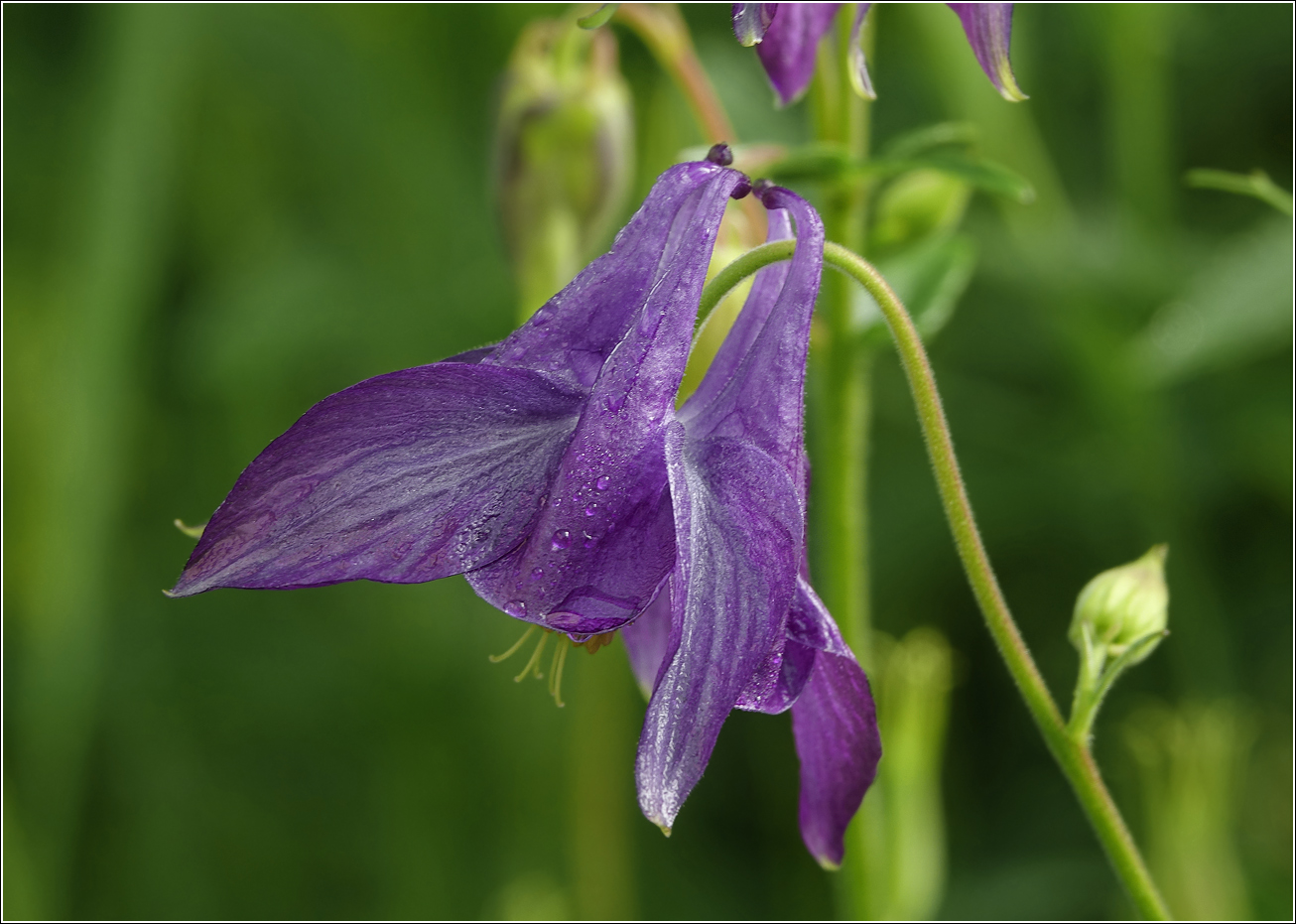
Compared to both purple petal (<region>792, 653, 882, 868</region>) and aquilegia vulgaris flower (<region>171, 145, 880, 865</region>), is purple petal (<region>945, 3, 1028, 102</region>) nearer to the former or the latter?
aquilegia vulgaris flower (<region>171, 145, 880, 865</region>)

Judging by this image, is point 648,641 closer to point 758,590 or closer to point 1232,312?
point 758,590

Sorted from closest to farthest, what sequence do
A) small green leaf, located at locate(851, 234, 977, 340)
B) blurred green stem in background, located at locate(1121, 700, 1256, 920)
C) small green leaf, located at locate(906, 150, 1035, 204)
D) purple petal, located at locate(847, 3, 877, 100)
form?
1. purple petal, located at locate(847, 3, 877, 100)
2. small green leaf, located at locate(906, 150, 1035, 204)
3. small green leaf, located at locate(851, 234, 977, 340)
4. blurred green stem in background, located at locate(1121, 700, 1256, 920)

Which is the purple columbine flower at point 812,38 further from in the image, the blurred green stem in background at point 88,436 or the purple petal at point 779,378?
the blurred green stem in background at point 88,436

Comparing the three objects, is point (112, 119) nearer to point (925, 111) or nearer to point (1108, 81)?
point (925, 111)

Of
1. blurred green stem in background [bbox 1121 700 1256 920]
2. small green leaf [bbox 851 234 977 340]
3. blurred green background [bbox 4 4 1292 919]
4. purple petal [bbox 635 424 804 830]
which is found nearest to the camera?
purple petal [bbox 635 424 804 830]

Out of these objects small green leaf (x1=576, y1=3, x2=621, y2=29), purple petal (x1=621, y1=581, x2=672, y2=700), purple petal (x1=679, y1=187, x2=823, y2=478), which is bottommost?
purple petal (x1=621, y1=581, x2=672, y2=700)

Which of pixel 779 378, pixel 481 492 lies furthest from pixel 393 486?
pixel 779 378

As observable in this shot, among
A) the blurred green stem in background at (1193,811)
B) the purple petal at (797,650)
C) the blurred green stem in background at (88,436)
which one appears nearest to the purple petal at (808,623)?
the purple petal at (797,650)

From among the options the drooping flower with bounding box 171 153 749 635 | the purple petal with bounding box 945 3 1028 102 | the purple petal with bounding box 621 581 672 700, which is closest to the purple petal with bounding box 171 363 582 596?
the drooping flower with bounding box 171 153 749 635
